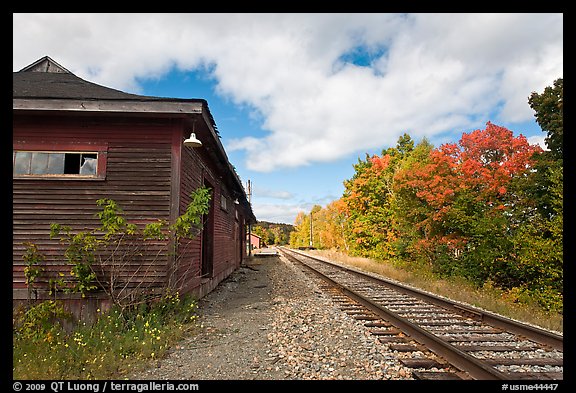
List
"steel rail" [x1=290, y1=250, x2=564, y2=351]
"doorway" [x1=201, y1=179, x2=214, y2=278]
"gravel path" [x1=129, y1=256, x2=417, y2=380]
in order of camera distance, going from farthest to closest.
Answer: "doorway" [x1=201, y1=179, x2=214, y2=278] < "steel rail" [x1=290, y1=250, x2=564, y2=351] < "gravel path" [x1=129, y1=256, x2=417, y2=380]

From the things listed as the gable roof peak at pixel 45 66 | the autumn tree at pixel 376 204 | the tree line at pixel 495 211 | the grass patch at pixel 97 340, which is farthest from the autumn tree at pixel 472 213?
the gable roof peak at pixel 45 66

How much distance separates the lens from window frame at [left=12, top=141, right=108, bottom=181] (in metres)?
6.87

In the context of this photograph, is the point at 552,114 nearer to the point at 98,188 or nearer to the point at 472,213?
the point at 472,213

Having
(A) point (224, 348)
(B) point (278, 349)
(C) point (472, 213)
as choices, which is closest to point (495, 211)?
(C) point (472, 213)

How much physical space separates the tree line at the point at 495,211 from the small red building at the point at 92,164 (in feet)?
34.5

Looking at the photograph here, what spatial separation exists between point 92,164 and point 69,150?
1.56 feet

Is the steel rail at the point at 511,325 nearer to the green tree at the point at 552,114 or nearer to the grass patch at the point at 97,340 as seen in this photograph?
the grass patch at the point at 97,340

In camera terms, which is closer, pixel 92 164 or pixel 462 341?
pixel 462 341

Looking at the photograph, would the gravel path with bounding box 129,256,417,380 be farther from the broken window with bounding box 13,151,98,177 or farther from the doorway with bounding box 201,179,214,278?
the broken window with bounding box 13,151,98,177

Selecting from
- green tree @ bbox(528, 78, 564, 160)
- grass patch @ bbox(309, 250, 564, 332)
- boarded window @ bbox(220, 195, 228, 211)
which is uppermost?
green tree @ bbox(528, 78, 564, 160)

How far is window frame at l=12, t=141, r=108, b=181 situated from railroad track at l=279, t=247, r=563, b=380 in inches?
224

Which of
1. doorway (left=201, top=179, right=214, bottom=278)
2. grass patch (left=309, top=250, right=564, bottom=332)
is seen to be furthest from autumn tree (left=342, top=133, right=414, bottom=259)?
doorway (left=201, top=179, right=214, bottom=278)

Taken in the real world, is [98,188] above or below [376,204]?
below

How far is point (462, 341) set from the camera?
540 cm
